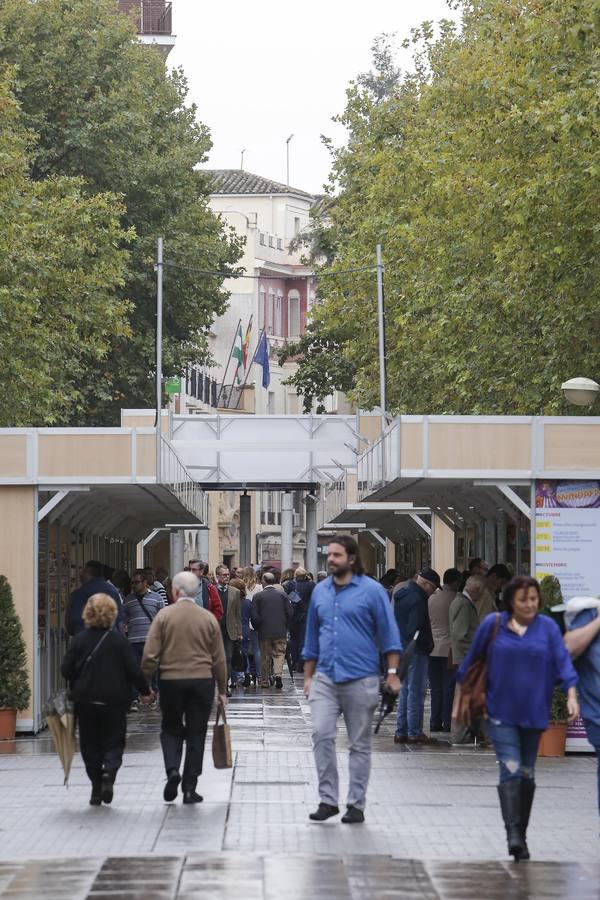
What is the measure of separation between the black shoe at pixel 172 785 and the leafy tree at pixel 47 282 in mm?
17976

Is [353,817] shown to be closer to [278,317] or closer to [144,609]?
[144,609]

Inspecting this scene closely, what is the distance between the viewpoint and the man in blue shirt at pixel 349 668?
13.3 m

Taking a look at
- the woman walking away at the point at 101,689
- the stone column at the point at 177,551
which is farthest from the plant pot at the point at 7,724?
the stone column at the point at 177,551

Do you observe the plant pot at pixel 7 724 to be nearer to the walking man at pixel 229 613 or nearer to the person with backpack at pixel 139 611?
the person with backpack at pixel 139 611

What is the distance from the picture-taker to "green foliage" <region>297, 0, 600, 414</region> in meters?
26.3

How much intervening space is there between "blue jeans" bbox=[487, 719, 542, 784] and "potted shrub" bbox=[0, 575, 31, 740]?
9389 millimetres

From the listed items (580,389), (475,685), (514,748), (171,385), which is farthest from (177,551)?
(514,748)

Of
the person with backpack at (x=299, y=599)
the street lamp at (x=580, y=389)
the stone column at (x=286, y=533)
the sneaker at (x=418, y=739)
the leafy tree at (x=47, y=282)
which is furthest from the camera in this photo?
the stone column at (x=286, y=533)

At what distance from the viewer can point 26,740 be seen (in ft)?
67.9

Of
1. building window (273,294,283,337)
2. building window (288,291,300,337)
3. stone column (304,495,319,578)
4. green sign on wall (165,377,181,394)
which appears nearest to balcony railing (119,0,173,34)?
green sign on wall (165,377,181,394)

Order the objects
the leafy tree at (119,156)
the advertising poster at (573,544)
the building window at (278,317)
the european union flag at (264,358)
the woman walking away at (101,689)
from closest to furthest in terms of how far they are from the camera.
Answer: the woman walking away at (101,689)
the advertising poster at (573,544)
the leafy tree at (119,156)
the european union flag at (264,358)
the building window at (278,317)

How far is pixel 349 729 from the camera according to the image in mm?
13352

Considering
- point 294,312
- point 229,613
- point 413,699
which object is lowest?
point 413,699

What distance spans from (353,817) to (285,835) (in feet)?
2.32
